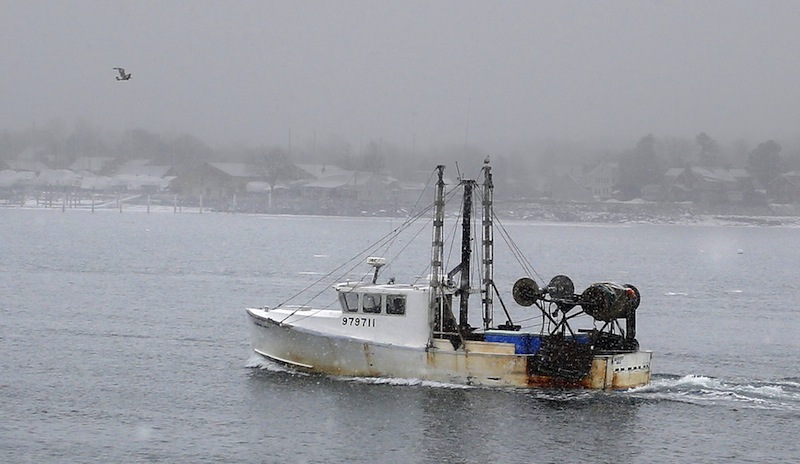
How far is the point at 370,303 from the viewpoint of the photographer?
1642 inches

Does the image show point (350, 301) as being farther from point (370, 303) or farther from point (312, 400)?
point (312, 400)

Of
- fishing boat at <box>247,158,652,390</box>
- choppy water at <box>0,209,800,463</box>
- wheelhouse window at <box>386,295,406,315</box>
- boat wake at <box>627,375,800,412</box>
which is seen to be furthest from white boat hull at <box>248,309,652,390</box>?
wheelhouse window at <box>386,295,406,315</box>

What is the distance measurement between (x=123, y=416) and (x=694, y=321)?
133ft

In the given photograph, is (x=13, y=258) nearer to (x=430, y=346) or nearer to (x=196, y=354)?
(x=196, y=354)

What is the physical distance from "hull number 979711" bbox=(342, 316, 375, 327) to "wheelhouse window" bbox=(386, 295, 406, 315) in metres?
0.75

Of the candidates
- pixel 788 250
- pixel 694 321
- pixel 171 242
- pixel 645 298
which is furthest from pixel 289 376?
pixel 788 250

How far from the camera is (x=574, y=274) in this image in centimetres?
10588

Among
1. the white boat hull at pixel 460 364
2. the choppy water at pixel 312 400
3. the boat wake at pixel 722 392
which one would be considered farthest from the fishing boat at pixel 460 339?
the boat wake at pixel 722 392

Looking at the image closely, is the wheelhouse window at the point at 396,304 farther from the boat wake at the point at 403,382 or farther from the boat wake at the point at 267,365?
the boat wake at the point at 267,365

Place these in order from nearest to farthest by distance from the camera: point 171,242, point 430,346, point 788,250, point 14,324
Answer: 1. point 430,346
2. point 14,324
3. point 171,242
4. point 788,250

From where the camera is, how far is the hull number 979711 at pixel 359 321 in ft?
136

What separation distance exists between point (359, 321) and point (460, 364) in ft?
14.3

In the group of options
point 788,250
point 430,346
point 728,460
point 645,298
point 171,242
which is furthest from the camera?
point 788,250

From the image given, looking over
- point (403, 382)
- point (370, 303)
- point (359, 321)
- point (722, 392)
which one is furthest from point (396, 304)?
point (722, 392)
